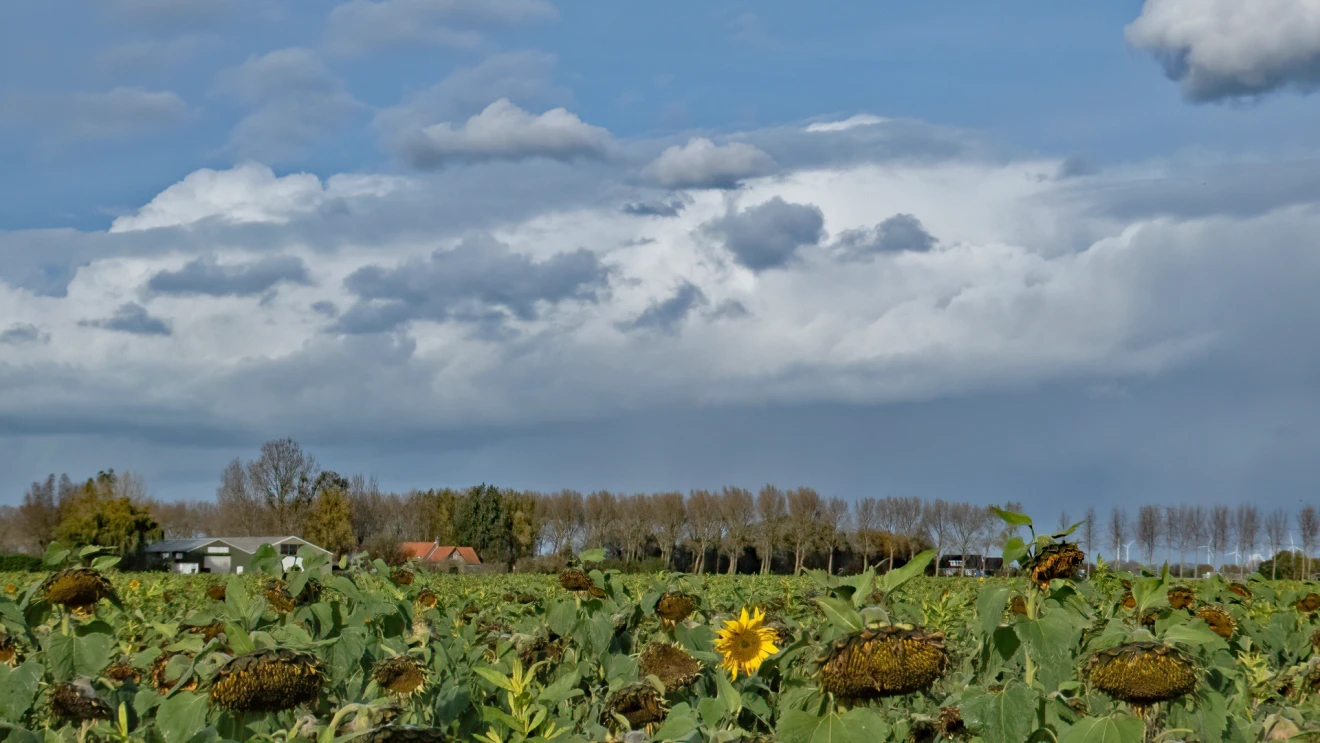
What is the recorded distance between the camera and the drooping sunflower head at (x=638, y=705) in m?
3.58

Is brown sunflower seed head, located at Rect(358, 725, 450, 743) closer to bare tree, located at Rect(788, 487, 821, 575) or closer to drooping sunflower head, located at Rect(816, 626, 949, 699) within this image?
drooping sunflower head, located at Rect(816, 626, 949, 699)

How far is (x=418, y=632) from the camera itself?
5.05 metres

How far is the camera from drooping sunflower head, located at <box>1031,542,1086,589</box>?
2986 mm

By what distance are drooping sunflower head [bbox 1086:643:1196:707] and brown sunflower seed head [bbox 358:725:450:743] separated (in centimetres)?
160

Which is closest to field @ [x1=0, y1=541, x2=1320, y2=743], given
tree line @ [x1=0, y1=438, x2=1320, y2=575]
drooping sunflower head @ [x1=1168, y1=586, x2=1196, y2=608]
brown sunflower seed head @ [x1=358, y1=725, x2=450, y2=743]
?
brown sunflower seed head @ [x1=358, y1=725, x2=450, y2=743]

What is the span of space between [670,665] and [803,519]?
109m

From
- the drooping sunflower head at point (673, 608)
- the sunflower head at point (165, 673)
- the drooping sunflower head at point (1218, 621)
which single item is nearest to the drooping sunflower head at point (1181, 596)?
the drooping sunflower head at point (1218, 621)

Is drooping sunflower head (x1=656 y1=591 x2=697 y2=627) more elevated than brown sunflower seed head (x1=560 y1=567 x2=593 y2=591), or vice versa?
brown sunflower seed head (x1=560 y1=567 x2=593 y2=591)

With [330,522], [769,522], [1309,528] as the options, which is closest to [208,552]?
[330,522]

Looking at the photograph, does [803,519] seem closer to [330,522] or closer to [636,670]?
[330,522]

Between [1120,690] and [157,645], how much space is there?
335 cm

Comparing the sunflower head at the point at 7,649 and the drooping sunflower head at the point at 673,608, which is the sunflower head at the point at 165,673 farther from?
the drooping sunflower head at the point at 673,608

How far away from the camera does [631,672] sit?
4152 mm

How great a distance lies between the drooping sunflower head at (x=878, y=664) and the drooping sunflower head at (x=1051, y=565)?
712 mm
